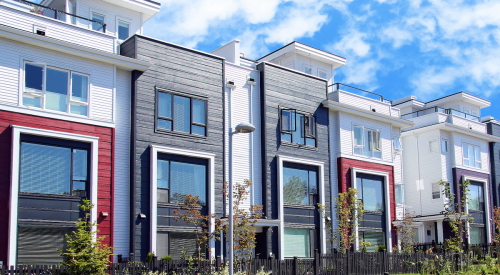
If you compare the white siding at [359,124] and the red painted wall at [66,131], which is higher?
the white siding at [359,124]

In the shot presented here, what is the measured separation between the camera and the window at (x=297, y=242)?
28625 mm

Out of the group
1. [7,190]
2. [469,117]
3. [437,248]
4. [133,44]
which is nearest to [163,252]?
[7,190]

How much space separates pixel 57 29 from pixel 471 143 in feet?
111

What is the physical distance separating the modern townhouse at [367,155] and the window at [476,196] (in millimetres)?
9253

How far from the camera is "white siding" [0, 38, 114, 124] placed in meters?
20.8

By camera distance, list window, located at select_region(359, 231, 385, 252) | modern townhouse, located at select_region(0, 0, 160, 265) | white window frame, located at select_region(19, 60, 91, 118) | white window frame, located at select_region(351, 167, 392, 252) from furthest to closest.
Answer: window, located at select_region(359, 231, 385, 252) → white window frame, located at select_region(351, 167, 392, 252) → white window frame, located at select_region(19, 60, 91, 118) → modern townhouse, located at select_region(0, 0, 160, 265)

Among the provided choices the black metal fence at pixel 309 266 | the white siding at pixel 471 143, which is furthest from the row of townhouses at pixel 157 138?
the white siding at pixel 471 143

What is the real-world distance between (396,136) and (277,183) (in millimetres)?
12587

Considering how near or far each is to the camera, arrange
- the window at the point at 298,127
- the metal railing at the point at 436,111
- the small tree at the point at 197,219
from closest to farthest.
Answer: the small tree at the point at 197,219 < the window at the point at 298,127 < the metal railing at the point at 436,111

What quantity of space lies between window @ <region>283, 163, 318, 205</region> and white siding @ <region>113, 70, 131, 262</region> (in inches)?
364

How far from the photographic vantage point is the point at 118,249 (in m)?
22.5

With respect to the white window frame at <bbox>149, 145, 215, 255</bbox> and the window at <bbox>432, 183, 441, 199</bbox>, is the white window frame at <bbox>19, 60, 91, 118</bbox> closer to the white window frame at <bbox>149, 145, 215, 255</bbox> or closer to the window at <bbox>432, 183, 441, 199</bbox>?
the white window frame at <bbox>149, 145, 215, 255</bbox>

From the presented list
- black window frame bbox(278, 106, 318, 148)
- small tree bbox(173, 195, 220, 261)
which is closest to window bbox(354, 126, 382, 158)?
black window frame bbox(278, 106, 318, 148)

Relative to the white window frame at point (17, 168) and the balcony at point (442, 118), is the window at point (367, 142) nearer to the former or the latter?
the balcony at point (442, 118)
